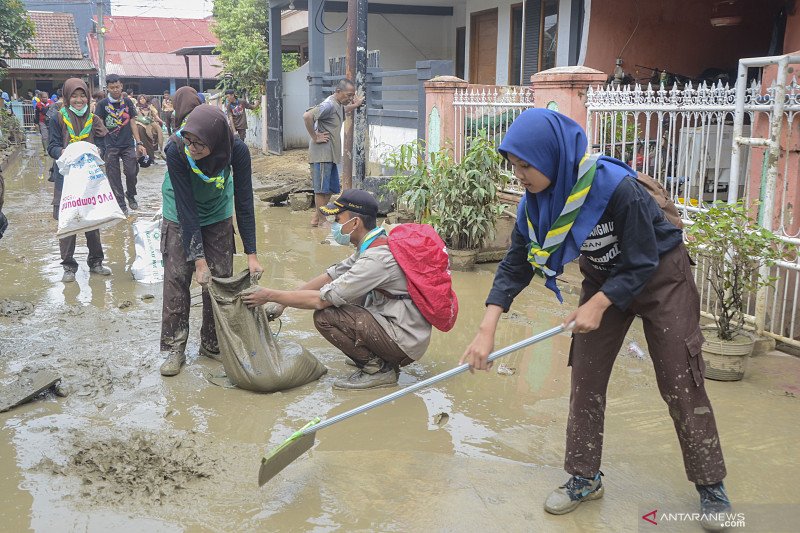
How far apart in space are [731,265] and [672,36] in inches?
327

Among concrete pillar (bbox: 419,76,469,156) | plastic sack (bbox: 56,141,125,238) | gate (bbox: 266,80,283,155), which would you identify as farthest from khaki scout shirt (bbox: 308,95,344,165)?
gate (bbox: 266,80,283,155)

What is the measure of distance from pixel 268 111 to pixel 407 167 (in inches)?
519

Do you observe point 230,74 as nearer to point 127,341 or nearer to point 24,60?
point 24,60

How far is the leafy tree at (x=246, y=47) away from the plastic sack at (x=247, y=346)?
18421 mm

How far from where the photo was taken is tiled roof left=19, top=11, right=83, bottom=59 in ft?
115

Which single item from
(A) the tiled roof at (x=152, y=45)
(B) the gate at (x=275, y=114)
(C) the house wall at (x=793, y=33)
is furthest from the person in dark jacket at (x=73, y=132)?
(A) the tiled roof at (x=152, y=45)

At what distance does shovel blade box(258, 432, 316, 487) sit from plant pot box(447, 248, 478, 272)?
14.1 ft

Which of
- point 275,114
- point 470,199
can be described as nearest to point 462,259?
point 470,199

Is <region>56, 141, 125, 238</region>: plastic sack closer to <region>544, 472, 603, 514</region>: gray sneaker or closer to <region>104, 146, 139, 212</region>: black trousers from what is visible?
<region>104, 146, 139, 212</region>: black trousers

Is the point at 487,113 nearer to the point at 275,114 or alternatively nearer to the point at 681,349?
the point at 681,349

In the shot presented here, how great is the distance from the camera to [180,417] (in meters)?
4.19

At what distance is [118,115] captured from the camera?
9734 mm

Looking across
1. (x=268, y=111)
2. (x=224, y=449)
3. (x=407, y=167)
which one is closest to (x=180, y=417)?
(x=224, y=449)

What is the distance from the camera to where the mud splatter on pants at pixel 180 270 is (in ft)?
16.1
